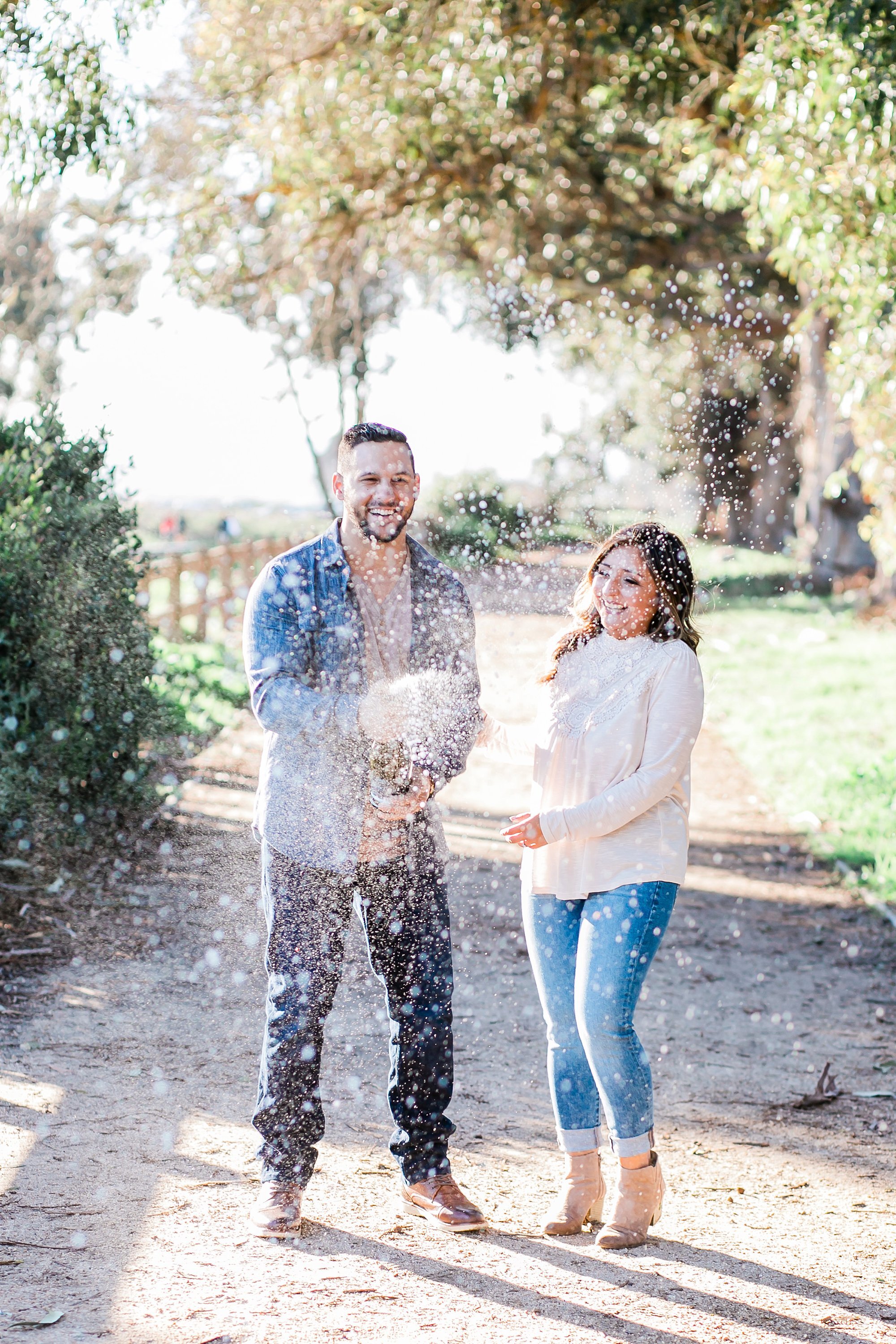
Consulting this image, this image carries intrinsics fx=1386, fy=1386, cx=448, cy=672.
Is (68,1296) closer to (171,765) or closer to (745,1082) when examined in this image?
(745,1082)

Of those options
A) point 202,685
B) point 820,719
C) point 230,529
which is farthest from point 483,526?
point 230,529

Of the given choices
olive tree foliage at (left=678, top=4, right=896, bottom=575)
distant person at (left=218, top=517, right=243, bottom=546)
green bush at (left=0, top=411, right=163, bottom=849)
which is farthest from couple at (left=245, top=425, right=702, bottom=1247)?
distant person at (left=218, top=517, right=243, bottom=546)

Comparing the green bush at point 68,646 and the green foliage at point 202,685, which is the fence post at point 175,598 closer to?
the green foliage at point 202,685

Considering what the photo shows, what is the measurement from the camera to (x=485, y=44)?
34.2 feet

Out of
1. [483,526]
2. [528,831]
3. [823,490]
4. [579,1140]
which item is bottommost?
[579,1140]

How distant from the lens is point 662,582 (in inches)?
146

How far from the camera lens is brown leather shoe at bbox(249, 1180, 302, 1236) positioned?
11.9ft

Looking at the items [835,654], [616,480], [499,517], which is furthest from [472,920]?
[835,654]

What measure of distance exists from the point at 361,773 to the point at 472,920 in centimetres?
406

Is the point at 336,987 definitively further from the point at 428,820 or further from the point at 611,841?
the point at 611,841

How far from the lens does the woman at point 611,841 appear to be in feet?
11.5

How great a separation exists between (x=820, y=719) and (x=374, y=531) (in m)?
10.7

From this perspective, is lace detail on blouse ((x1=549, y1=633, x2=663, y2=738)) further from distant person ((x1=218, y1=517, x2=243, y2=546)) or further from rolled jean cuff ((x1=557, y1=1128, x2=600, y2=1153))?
distant person ((x1=218, y1=517, x2=243, y2=546))

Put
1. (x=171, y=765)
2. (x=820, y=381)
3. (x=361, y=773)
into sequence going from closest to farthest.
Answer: (x=361, y=773) < (x=171, y=765) < (x=820, y=381)
